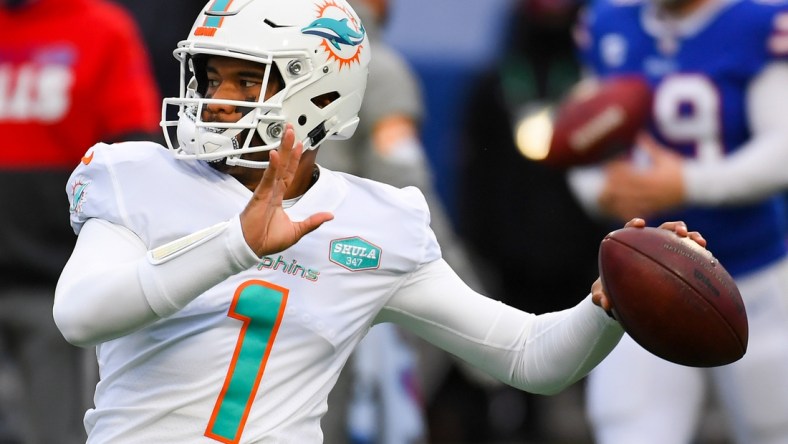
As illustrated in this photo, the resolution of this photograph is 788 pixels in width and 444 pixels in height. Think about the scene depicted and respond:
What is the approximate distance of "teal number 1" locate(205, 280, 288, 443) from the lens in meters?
3.18

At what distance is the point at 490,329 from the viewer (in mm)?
3424

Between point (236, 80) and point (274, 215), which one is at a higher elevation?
point (236, 80)

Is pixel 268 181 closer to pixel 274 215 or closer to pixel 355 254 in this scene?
pixel 274 215

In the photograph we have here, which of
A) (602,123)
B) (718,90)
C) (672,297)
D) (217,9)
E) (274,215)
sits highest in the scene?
(217,9)

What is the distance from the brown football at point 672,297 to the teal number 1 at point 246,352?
637 millimetres

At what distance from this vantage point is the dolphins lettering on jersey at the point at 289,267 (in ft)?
10.7

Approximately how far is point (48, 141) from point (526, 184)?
2.71 m

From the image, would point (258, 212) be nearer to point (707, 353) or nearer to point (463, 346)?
point (463, 346)

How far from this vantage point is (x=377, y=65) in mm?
5969

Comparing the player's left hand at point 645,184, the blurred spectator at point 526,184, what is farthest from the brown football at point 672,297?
the blurred spectator at point 526,184

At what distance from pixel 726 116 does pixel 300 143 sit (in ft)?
7.33

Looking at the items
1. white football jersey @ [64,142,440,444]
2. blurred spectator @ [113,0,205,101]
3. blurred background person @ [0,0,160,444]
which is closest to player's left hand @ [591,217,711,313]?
white football jersey @ [64,142,440,444]

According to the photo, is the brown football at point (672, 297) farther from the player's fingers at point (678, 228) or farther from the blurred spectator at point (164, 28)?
the blurred spectator at point (164, 28)

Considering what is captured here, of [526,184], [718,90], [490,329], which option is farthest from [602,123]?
[526,184]
